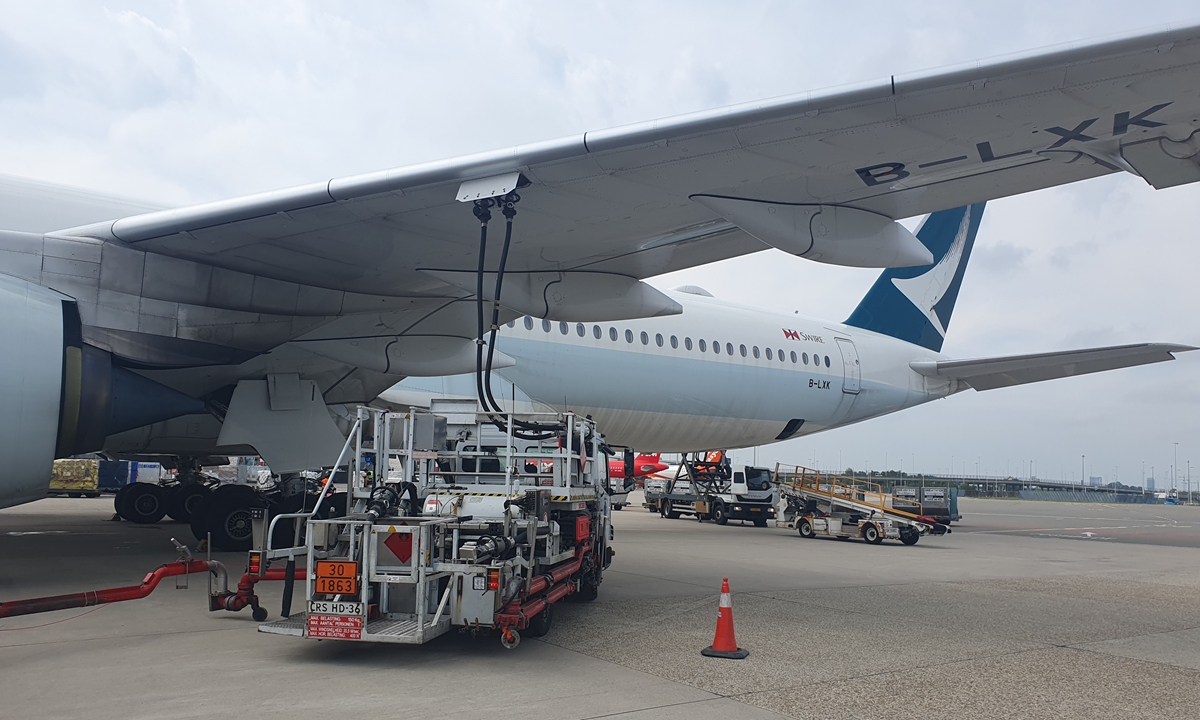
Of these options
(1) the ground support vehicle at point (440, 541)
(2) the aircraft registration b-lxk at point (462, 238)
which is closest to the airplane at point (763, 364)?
(2) the aircraft registration b-lxk at point (462, 238)

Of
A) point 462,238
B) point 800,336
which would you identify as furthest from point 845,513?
point 462,238

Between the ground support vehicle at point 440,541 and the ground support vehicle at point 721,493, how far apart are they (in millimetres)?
17247

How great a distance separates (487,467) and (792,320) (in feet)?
39.9

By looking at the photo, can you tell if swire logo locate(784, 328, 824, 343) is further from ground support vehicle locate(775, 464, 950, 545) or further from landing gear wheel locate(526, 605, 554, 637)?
landing gear wheel locate(526, 605, 554, 637)

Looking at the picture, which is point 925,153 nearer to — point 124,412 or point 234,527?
point 124,412

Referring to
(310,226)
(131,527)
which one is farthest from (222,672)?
(131,527)

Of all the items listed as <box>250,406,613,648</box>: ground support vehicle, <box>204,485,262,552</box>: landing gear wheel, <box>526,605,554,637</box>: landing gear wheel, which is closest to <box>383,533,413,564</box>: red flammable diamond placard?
<box>250,406,613,648</box>: ground support vehicle

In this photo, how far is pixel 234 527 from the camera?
11961mm

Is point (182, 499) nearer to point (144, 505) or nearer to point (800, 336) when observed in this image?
point (144, 505)

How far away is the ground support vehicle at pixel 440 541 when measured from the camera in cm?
581

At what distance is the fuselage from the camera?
14.1 metres

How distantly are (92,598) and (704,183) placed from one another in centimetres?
571

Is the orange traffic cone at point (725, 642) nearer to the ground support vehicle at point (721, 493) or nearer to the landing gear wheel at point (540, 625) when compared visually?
the landing gear wheel at point (540, 625)

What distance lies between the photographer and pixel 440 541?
6066 millimetres
